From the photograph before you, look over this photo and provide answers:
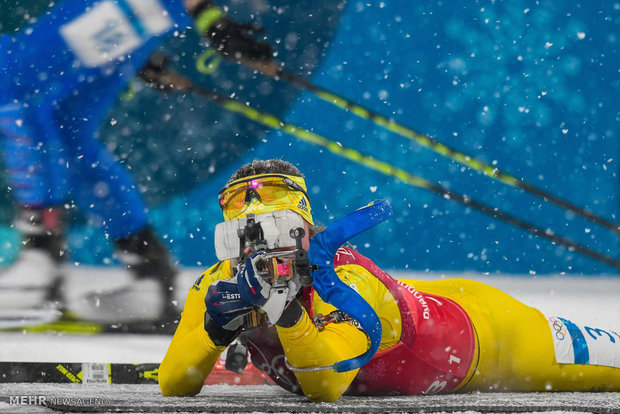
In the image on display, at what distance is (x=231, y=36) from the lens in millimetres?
Answer: 2672

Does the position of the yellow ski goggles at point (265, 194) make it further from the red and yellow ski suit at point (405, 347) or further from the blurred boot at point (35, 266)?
the blurred boot at point (35, 266)

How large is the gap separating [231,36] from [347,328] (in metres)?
1.80

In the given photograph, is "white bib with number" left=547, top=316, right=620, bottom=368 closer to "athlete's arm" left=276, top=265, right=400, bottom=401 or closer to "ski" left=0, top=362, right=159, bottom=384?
"athlete's arm" left=276, top=265, right=400, bottom=401

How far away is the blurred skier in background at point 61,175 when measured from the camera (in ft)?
8.21

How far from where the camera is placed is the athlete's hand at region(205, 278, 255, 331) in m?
1.03

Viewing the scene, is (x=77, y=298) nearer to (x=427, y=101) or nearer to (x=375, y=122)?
(x=375, y=122)

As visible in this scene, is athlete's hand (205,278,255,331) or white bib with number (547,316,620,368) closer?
athlete's hand (205,278,255,331)

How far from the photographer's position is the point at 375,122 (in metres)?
2.68

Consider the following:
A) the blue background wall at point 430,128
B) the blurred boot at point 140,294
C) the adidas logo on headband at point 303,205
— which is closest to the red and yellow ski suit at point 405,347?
the adidas logo on headband at point 303,205

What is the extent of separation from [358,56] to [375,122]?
0.86ft

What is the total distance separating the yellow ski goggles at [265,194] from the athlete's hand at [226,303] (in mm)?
209

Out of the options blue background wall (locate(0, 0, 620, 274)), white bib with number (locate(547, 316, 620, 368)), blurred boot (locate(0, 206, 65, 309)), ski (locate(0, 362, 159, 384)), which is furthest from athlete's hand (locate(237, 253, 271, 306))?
blurred boot (locate(0, 206, 65, 309))

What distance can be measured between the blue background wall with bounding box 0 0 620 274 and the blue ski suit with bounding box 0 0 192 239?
8 centimetres

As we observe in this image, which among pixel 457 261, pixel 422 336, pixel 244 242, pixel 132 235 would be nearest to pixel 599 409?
pixel 422 336
